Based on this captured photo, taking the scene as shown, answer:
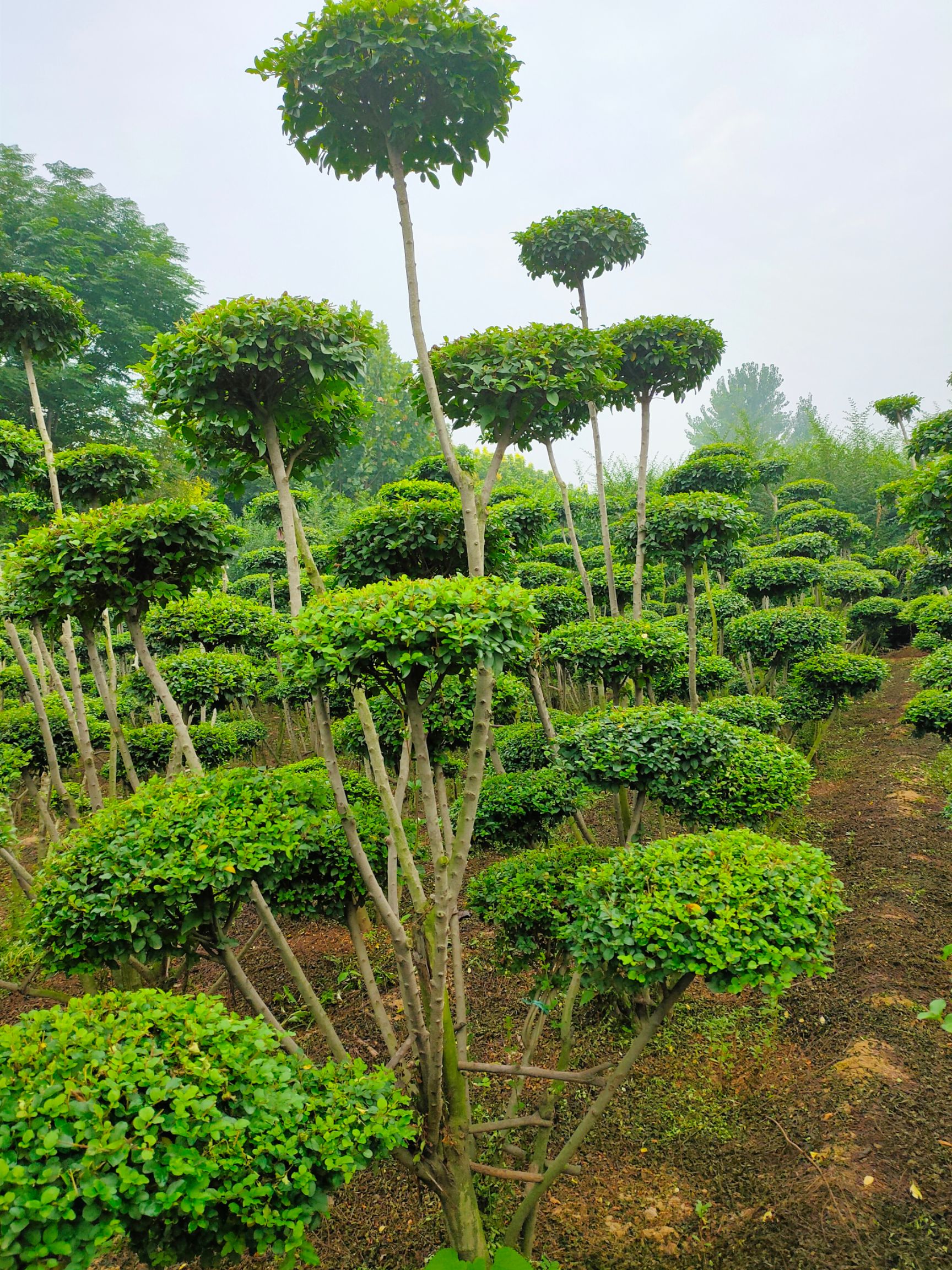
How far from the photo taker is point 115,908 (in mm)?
2949

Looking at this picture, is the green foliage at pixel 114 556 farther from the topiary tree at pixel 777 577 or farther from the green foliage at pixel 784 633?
the topiary tree at pixel 777 577

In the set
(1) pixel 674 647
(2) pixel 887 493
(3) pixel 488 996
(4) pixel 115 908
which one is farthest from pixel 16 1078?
(2) pixel 887 493

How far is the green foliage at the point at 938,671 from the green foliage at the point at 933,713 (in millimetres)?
323

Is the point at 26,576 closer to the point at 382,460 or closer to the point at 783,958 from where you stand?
the point at 783,958

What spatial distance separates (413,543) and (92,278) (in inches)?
859

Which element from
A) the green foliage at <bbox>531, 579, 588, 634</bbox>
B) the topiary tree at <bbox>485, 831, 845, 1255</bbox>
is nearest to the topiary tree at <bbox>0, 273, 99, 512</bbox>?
the topiary tree at <bbox>485, 831, 845, 1255</bbox>

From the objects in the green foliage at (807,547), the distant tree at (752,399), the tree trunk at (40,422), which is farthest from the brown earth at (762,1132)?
the distant tree at (752,399)

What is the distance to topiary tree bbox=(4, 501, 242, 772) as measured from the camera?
3707 millimetres

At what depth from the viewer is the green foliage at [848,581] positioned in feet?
41.2

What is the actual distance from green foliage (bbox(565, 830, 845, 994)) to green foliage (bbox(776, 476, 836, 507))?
54.6ft

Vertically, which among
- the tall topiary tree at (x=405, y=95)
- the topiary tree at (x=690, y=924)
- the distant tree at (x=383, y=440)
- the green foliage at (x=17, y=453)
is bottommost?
the topiary tree at (x=690, y=924)

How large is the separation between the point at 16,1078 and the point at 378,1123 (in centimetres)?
122

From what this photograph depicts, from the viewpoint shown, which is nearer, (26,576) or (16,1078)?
(16,1078)

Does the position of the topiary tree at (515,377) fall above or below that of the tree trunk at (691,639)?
above
